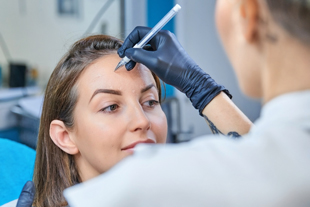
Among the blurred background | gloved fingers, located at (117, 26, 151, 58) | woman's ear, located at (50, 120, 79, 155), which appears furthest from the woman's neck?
the blurred background

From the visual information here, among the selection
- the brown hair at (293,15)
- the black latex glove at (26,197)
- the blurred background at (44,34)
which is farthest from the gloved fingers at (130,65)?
the blurred background at (44,34)

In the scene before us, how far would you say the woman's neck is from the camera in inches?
21.9

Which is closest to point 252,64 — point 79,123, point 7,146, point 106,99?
point 106,99

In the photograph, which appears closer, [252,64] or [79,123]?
[252,64]

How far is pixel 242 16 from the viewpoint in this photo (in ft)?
1.95

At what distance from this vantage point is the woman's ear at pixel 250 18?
57 cm

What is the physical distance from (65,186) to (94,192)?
689 millimetres

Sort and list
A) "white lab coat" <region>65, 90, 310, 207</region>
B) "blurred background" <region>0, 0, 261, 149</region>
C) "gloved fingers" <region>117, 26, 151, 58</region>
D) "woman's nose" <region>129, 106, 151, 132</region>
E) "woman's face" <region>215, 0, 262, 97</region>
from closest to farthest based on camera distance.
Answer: "white lab coat" <region>65, 90, 310, 207</region>
"woman's face" <region>215, 0, 262, 97</region>
"woman's nose" <region>129, 106, 151, 132</region>
"gloved fingers" <region>117, 26, 151, 58</region>
"blurred background" <region>0, 0, 261, 149</region>

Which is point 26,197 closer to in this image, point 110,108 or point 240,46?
point 110,108

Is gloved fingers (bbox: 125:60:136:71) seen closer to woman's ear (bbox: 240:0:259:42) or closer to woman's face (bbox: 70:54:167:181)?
woman's face (bbox: 70:54:167:181)

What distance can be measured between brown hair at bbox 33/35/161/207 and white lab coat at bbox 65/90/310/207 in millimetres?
667

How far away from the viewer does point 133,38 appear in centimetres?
117

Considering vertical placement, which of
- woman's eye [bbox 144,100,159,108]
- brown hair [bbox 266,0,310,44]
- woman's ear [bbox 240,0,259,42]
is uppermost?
woman's eye [bbox 144,100,159,108]

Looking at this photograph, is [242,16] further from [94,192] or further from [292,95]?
[94,192]
